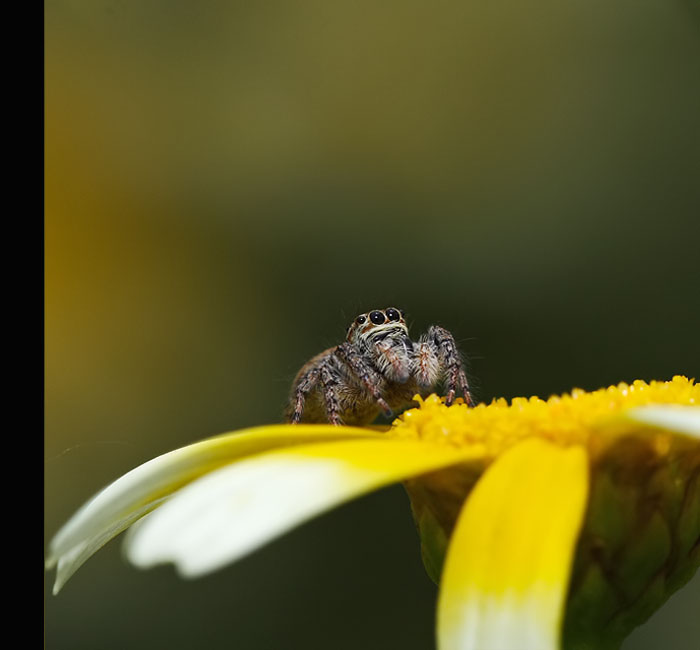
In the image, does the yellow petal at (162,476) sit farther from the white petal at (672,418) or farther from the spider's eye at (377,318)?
the spider's eye at (377,318)

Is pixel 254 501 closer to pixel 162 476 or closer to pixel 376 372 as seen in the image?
pixel 162 476

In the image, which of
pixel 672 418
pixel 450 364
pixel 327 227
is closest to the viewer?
Answer: pixel 672 418

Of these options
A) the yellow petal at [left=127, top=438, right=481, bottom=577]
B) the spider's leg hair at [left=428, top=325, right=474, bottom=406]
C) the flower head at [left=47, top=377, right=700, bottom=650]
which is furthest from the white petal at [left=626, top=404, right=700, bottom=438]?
the spider's leg hair at [left=428, top=325, right=474, bottom=406]

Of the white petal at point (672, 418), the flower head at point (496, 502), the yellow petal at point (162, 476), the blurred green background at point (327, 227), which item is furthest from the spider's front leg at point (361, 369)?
the blurred green background at point (327, 227)

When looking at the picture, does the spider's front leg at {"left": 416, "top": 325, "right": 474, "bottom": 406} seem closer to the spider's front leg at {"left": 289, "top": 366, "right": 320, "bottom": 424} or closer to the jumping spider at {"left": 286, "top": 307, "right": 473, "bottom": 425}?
the jumping spider at {"left": 286, "top": 307, "right": 473, "bottom": 425}

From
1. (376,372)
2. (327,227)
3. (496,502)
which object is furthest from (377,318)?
(327,227)
